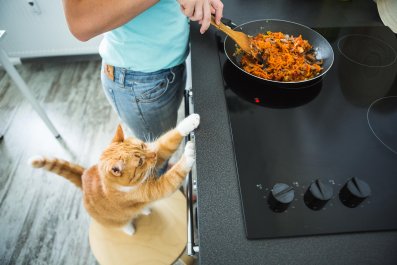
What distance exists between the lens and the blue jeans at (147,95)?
811mm

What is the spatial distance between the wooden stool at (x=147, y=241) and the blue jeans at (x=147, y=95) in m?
0.32

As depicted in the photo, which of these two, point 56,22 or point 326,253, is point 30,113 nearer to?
point 56,22

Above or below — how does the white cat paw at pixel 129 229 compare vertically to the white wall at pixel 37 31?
below

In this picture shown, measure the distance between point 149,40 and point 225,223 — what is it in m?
0.53

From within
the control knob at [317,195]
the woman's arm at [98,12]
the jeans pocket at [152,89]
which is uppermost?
the woman's arm at [98,12]

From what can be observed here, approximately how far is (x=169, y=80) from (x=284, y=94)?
1.19ft

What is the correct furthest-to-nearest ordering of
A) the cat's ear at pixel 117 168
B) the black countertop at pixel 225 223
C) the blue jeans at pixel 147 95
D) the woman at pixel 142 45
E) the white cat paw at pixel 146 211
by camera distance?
the white cat paw at pixel 146 211 < the blue jeans at pixel 147 95 < the cat's ear at pixel 117 168 < the woman at pixel 142 45 < the black countertop at pixel 225 223

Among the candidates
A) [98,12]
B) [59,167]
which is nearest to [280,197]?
[98,12]

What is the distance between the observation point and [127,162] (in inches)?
29.2

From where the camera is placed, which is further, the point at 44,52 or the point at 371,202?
the point at 44,52

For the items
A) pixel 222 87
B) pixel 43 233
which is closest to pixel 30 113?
pixel 43 233

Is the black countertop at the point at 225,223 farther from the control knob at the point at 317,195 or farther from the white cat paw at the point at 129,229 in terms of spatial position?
the white cat paw at the point at 129,229

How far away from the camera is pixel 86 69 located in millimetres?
2207

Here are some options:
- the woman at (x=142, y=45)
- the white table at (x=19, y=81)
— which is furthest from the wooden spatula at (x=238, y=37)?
the white table at (x=19, y=81)
